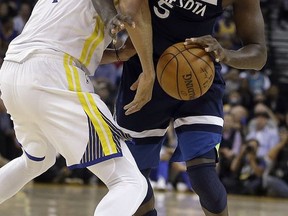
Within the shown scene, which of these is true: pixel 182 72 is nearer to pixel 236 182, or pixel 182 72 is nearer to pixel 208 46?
pixel 208 46

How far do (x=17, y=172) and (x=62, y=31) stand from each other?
0.96 meters

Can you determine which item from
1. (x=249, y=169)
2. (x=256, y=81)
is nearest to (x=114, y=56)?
(x=249, y=169)

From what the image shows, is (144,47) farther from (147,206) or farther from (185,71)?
(147,206)

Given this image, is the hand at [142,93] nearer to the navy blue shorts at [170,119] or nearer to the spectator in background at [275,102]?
the navy blue shorts at [170,119]

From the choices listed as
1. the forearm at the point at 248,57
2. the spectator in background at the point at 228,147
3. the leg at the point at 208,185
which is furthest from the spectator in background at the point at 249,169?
the forearm at the point at 248,57

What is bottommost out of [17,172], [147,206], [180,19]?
[147,206]

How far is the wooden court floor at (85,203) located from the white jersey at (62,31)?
3397 mm

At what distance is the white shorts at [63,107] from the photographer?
409 centimetres

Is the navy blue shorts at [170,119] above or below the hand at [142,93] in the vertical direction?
below

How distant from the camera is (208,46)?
4.30 meters

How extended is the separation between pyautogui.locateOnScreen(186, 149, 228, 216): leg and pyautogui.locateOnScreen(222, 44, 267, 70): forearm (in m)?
0.63

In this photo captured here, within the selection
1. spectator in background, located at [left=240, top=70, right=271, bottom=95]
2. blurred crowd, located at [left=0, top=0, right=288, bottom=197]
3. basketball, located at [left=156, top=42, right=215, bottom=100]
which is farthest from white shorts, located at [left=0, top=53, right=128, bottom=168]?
spectator in background, located at [left=240, top=70, right=271, bottom=95]

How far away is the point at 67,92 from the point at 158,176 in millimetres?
8226

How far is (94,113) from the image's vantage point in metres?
4.14
